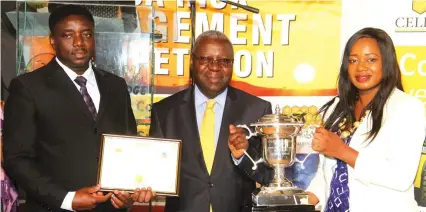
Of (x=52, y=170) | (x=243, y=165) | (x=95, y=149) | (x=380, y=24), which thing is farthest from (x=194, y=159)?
(x=380, y=24)

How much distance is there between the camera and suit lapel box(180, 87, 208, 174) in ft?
10.8

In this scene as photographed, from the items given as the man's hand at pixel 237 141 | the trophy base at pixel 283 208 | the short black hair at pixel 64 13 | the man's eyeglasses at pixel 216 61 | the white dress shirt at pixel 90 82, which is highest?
the short black hair at pixel 64 13

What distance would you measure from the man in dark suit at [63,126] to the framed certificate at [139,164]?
2.6 inches

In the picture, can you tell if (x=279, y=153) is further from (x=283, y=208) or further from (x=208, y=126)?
(x=208, y=126)

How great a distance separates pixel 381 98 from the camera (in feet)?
9.77

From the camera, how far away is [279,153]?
2.94m

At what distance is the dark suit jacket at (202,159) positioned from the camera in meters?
3.28

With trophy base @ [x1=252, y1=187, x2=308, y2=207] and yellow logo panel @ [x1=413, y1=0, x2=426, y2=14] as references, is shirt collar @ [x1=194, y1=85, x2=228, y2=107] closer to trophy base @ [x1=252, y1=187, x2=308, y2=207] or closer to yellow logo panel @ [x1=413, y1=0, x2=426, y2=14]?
trophy base @ [x1=252, y1=187, x2=308, y2=207]

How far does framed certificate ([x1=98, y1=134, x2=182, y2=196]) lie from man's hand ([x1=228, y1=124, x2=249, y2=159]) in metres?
0.26

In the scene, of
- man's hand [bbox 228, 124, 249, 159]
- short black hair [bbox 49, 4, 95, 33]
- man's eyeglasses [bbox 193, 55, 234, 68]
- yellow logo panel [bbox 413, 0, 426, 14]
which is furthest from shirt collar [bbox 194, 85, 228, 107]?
yellow logo panel [bbox 413, 0, 426, 14]

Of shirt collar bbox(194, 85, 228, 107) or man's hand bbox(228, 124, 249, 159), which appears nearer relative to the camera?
man's hand bbox(228, 124, 249, 159)

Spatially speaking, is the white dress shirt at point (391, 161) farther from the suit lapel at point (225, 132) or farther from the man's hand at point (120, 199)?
the man's hand at point (120, 199)

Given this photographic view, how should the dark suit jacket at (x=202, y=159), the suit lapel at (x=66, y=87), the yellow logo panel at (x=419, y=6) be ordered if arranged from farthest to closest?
the yellow logo panel at (x=419, y=6)
the dark suit jacket at (x=202, y=159)
the suit lapel at (x=66, y=87)

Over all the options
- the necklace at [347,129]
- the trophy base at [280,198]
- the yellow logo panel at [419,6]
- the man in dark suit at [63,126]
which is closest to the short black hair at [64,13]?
the man in dark suit at [63,126]
